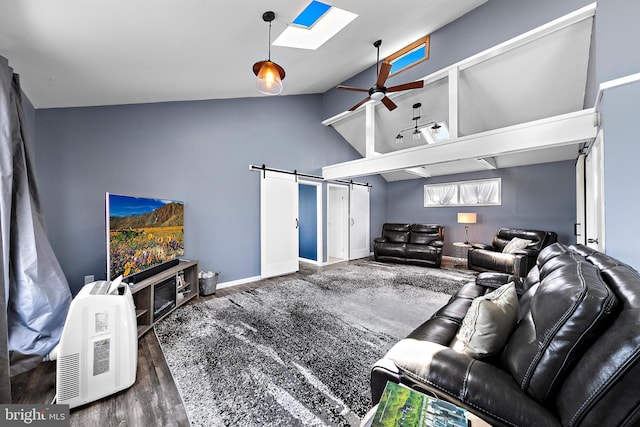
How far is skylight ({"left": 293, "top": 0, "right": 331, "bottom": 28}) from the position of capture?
266 centimetres

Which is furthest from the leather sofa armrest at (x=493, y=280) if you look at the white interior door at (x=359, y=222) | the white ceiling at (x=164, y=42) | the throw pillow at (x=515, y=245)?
the white interior door at (x=359, y=222)

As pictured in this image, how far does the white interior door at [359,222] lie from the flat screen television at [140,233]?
4.06 metres

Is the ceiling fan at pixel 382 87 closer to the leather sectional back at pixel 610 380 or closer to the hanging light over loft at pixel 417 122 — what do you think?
the hanging light over loft at pixel 417 122

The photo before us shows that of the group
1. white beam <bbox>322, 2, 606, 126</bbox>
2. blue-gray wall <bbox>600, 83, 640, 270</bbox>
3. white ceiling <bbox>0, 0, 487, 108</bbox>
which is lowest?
blue-gray wall <bbox>600, 83, 640, 270</bbox>

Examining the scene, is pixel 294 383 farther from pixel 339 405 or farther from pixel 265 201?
pixel 265 201

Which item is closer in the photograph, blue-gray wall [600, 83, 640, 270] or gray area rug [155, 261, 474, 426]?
gray area rug [155, 261, 474, 426]

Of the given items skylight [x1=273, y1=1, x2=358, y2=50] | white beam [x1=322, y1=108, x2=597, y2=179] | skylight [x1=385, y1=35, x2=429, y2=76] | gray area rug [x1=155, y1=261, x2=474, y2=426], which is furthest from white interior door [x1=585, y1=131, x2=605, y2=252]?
skylight [x1=273, y1=1, x2=358, y2=50]

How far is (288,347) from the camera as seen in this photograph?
217 centimetres

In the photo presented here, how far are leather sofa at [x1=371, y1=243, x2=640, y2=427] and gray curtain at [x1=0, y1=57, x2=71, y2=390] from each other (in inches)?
96.6

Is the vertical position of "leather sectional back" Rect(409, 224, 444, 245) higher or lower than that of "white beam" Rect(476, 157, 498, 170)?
lower

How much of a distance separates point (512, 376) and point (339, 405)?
1006mm

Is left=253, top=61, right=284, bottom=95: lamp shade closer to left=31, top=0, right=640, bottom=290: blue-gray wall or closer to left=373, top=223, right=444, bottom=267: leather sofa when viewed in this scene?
left=31, top=0, right=640, bottom=290: blue-gray wall

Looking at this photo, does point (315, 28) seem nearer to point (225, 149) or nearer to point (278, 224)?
point (225, 149)

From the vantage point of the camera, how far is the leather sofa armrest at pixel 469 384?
830 mm
